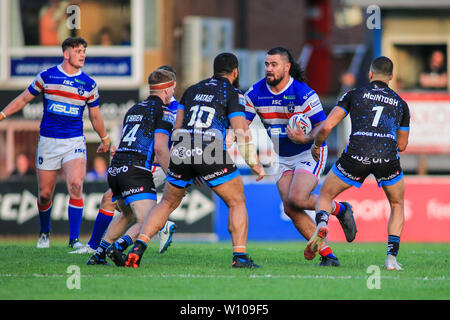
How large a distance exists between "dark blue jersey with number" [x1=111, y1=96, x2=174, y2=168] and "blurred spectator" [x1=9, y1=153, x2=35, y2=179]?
34.9 ft

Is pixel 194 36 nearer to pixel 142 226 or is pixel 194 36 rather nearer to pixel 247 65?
pixel 247 65

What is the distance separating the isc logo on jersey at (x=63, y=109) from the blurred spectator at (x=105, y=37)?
12.2m

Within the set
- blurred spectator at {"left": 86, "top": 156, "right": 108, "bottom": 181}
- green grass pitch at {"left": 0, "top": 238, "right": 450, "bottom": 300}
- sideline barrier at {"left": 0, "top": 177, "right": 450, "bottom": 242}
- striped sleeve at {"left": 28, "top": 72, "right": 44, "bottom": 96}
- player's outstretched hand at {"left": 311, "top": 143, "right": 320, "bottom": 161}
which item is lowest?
sideline barrier at {"left": 0, "top": 177, "right": 450, "bottom": 242}

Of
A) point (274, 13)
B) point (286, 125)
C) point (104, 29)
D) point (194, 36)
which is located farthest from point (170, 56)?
point (286, 125)

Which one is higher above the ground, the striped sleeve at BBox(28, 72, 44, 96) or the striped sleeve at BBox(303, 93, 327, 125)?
the striped sleeve at BBox(28, 72, 44, 96)

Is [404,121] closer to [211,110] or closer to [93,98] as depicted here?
[211,110]

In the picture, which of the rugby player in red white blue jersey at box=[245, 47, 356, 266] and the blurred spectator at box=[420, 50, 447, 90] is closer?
the rugby player in red white blue jersey at box=[245, 47, 356, 266]

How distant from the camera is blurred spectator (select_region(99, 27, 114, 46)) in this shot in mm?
23297

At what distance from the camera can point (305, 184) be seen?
10.0 metres

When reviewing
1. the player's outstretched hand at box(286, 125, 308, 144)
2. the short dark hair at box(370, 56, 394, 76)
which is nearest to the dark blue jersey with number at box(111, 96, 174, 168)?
the player's outstretched hand at box(286, 125, 308, 144)

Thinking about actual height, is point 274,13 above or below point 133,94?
above

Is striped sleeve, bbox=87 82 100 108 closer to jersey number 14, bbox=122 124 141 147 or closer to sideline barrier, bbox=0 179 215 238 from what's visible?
jersey number 14, bbox=122 124 141 147

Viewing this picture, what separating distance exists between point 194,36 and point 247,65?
78.3 inches

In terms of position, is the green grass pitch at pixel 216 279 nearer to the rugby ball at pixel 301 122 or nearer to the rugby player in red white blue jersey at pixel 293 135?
the rugby player in red white blue jersey at pixel 293 135
